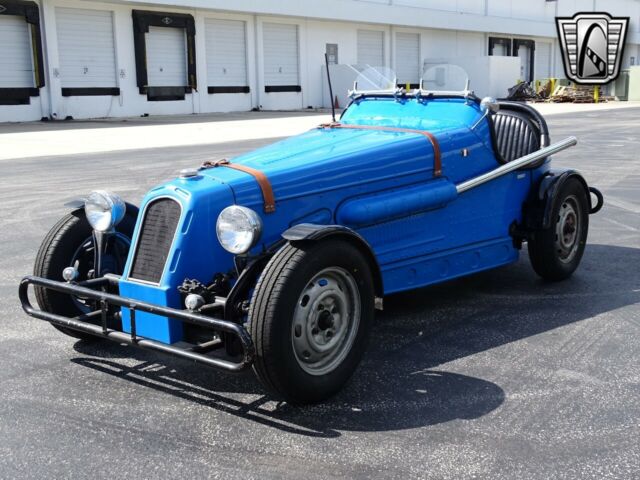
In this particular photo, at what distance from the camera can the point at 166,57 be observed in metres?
31.2

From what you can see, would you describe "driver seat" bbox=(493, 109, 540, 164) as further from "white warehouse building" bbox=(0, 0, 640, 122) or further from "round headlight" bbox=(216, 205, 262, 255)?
"white warehouse building" bbox=(0, 0, 640, 122)

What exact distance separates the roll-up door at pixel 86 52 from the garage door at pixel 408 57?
56.0 feet

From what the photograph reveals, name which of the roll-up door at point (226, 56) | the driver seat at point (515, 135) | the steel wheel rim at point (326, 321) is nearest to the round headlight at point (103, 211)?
the steel wheel rim at point (326, 321)

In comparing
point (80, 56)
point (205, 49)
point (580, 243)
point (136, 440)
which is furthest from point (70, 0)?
point (136, 440)

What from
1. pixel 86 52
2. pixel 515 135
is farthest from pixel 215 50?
pixel 515 135

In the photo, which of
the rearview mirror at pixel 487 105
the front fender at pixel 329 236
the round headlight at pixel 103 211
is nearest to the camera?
the front fender at pixel 329 236

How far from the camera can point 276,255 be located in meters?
3.84

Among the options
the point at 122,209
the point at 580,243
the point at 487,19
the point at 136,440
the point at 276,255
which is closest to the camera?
the point at 136,440

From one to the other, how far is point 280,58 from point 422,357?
32363 millimetres

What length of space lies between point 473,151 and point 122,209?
2.51 metres

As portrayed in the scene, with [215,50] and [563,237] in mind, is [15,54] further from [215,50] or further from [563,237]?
[563,237]

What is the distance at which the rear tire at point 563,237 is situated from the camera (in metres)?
6.02

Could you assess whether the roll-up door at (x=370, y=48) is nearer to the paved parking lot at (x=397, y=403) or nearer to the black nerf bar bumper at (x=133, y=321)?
the paved parking lot at (x=397, y=403)

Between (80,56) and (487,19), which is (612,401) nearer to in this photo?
(80,56)
